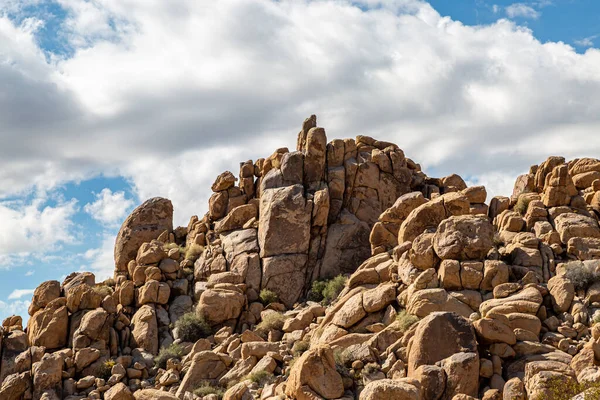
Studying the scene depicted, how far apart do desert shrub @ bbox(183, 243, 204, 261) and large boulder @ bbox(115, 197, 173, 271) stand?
422 centimetres

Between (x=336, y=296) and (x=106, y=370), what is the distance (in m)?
12.9

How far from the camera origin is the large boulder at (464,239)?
126 ft

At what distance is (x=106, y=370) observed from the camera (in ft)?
137

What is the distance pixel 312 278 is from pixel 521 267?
1482 cm

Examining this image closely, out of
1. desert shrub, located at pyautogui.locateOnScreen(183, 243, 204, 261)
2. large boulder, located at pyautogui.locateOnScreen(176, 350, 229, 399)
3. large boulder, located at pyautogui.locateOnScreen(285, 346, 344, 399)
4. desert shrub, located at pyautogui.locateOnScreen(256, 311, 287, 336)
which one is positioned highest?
desert shrub, located at pyautogui.locateOnScreen(183, 243, 204, 261)

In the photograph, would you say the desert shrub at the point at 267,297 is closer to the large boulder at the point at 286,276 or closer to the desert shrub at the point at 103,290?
the large boulder at the point at 286,276

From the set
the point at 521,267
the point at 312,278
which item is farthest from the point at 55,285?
the point at 521,267

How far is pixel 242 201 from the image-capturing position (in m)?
55.2

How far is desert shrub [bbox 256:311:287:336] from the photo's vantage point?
141ft

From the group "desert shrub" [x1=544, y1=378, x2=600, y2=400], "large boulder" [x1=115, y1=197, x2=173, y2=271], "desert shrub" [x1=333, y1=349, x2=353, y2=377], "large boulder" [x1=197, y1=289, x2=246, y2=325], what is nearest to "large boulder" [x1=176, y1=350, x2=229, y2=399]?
"large boulder" [x1=197, y1=289, x2=246, y2=325]

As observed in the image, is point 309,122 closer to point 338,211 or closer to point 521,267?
point 338,211

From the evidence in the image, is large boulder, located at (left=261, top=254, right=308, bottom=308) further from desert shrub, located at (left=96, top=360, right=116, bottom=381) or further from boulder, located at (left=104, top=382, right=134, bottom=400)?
boulder, located at (left=104, top=382, right=134, bottom=400)

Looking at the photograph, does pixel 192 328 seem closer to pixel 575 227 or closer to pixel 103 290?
pixel 103 290

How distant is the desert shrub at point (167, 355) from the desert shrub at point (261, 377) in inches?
305
